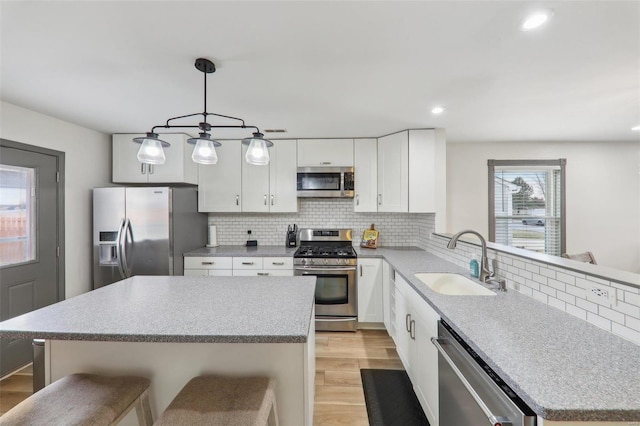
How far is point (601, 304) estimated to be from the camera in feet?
3.95

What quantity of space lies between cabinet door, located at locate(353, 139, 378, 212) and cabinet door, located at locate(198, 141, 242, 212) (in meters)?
1.53

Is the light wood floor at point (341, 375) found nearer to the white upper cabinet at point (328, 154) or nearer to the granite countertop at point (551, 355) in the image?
the granite countertop at point (551, 355)

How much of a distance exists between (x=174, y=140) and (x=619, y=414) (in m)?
3.87

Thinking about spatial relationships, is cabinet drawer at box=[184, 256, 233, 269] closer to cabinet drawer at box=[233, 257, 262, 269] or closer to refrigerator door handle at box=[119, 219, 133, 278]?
cabinet drawer at box=[233, 257, 262, 269]

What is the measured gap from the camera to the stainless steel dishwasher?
0.87 meters

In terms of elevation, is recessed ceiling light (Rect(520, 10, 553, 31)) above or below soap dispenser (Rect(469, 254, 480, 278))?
above

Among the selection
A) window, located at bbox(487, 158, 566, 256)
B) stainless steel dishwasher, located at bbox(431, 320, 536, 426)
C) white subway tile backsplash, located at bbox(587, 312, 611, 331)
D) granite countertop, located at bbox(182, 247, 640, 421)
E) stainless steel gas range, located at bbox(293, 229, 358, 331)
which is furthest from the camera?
window, located at bbox(487, 158, 566, 256)

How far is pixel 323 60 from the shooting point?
5.44 ft

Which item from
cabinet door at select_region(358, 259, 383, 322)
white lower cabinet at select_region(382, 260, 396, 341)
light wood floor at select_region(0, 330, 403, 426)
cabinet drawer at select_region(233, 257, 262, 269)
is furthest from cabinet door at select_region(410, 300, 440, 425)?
cabinet drawer at select_region(233, 257, 262, 269)

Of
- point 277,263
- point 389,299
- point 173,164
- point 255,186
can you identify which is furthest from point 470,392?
point 173,164

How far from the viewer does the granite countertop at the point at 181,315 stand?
108 centimetres

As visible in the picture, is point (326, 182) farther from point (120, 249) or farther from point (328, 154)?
point (120, 249)

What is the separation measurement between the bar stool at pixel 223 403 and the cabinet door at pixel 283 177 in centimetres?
245

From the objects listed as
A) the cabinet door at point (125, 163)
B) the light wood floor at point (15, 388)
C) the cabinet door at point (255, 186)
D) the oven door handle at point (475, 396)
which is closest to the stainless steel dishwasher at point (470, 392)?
the oven door handle at point (475, 396)
